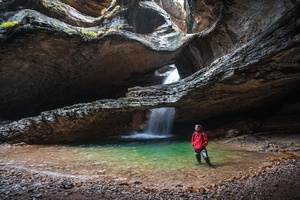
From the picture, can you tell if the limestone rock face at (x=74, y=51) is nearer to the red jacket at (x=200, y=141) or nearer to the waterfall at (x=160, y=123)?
the waterfall at (x=160, y=123)

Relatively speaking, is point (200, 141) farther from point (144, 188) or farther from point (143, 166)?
point (144, 188)

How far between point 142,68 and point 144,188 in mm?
13281

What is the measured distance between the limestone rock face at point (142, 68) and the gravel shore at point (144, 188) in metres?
4.82

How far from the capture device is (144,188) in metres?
4.81

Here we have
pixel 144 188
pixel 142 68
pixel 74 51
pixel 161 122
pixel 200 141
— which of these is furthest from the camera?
pixel 142 68

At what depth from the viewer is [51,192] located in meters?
4.39

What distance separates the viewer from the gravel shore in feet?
13.8

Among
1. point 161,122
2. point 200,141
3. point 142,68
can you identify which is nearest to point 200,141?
point 200,141

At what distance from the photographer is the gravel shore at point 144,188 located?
13.8 ft

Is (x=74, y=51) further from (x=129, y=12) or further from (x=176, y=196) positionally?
(x=176, y=196)

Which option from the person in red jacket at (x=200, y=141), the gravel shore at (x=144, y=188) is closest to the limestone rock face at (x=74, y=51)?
the gravel shore at (x=144, y=188)

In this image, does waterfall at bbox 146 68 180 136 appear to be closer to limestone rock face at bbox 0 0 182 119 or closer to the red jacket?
limestone rock face at bbox 0 0 182 119

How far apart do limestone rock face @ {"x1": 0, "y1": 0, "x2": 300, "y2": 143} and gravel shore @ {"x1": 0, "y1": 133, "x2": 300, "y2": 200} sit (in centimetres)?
482

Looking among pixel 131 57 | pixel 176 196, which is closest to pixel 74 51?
pixel 131 57
